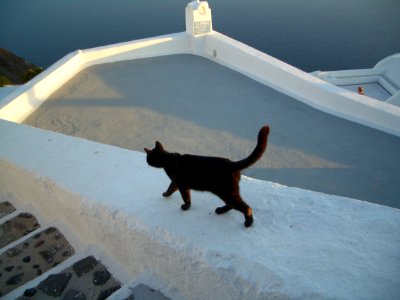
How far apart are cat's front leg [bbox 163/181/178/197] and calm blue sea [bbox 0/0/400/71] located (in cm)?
3913

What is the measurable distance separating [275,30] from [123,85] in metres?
47.0

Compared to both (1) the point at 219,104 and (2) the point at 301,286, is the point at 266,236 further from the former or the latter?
(1) the point at 219,104

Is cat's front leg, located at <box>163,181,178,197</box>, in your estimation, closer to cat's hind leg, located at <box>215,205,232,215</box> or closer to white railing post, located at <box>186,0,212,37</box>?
cat's hind leg, located at <box>215,205,232,215</box>

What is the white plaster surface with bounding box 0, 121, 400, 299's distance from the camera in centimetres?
154

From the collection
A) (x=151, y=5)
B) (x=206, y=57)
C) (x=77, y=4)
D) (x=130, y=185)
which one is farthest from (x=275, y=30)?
(x=130, y=185)

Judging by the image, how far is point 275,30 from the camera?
48.8 m

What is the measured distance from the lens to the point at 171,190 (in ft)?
7.11

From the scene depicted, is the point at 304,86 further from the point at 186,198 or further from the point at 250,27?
the point at 250,27

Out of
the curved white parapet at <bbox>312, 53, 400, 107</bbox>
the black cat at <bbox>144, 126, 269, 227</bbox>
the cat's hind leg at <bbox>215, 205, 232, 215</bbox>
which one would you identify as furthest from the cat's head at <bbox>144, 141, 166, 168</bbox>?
the curved white parapet at <bbox>312, 53, 400, 107</bbox>

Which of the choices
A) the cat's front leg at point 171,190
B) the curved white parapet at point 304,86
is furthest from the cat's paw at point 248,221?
the curved white parapet at point 304,86

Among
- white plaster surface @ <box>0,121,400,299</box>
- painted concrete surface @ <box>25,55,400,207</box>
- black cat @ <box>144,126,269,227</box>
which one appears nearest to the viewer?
white plaster surface @ <box>0,121,400,299</box>

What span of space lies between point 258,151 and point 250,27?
173ft

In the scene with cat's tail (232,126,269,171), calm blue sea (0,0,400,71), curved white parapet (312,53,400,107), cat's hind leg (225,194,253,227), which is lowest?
calm blue sea (0,0,400,71)

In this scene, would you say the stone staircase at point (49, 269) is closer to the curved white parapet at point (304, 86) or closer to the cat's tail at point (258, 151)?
the cat's tail at point (258, 151)
